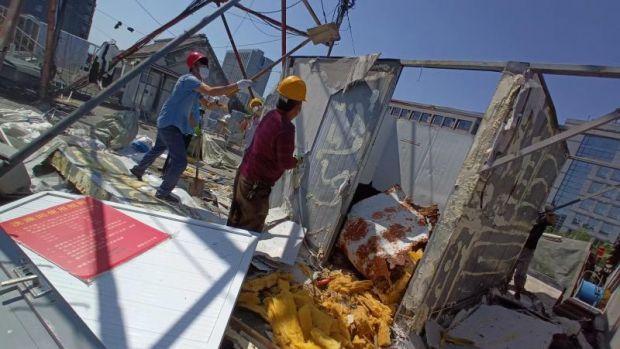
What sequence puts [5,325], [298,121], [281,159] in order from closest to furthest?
[5,325] → [281,159] → [298,121]

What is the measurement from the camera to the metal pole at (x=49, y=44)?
8.30m

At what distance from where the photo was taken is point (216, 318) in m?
1.43

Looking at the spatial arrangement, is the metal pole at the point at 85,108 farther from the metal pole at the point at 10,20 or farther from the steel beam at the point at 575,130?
the metal pole at the point at 10,20

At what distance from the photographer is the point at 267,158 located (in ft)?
10.1

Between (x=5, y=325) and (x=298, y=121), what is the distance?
4456 millimetres

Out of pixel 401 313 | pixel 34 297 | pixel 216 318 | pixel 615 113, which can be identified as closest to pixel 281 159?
pixel 216 318

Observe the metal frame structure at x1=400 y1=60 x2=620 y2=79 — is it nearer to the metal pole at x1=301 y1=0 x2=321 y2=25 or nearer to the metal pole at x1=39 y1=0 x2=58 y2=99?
the metal pole at x1=301 y1=0 x2=321 y2=25

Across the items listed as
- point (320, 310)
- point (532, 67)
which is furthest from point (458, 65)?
point (320, 310)

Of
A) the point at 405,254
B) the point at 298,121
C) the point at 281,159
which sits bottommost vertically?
the point at 405,254

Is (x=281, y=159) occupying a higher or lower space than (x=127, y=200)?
higher

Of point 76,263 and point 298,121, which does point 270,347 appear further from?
point 298,121

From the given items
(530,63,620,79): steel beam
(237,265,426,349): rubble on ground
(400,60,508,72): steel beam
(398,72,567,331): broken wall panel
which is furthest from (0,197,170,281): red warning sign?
(530,63,620,79): steel beam

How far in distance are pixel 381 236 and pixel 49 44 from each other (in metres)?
9.97

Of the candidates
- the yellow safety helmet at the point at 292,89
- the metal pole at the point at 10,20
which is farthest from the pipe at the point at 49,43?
the yellow safety helmet at the point at 292,89
